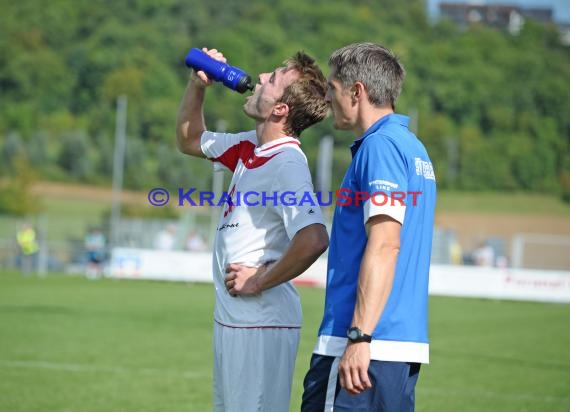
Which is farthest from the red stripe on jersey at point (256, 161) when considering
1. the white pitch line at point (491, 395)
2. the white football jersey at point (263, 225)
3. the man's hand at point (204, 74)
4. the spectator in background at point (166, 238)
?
the spectator in background at point (166, 238)

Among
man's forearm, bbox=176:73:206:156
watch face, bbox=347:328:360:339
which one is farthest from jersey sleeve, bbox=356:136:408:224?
man's forearm, bbox=176:73:206:156

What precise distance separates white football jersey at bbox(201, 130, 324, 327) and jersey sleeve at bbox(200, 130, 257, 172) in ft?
0.72

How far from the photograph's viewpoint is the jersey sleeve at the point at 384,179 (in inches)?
165

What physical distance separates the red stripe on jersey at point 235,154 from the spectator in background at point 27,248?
106ft

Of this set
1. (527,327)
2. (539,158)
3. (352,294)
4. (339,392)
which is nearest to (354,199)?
(352,294)

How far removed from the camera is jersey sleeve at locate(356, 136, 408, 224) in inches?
165

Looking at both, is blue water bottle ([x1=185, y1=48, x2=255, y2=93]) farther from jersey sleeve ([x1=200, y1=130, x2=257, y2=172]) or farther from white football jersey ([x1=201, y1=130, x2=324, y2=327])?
white football jersey ([x1=201, y1=130, x2=324, y2=327])

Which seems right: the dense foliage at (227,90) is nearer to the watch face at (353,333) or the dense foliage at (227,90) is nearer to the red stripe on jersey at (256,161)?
the red stripe on jersey at (256,161)

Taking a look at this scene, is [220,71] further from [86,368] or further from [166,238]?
[166,238]

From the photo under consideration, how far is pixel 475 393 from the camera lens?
36.1 ft

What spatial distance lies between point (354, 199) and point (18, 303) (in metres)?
18.6

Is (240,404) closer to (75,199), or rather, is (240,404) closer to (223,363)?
(223,363)

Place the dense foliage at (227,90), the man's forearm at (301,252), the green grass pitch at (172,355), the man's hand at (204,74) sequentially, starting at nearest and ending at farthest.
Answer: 1. the man's forearm at (301,252)
2. the man's hand at (204,74)
3. the green grass pitch at (172,355)
4. the dense foliage at (227,90)

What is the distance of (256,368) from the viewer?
520 cm
